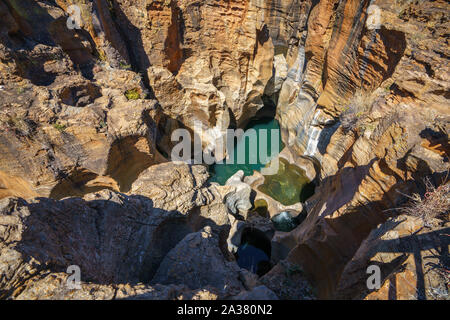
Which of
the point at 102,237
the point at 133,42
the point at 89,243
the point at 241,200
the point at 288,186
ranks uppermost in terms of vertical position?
the point at 133,42

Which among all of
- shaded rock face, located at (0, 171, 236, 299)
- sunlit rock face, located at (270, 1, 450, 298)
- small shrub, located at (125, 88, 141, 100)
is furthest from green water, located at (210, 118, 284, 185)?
shaded rock face, located at (0, 171, 236, 299)

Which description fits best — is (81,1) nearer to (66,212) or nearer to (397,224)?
(66,212)

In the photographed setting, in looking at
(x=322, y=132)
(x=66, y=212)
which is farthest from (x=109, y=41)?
(x=322, y=132)

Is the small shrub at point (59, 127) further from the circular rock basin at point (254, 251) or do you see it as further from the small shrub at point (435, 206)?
the small shrub at point (435, 206)
